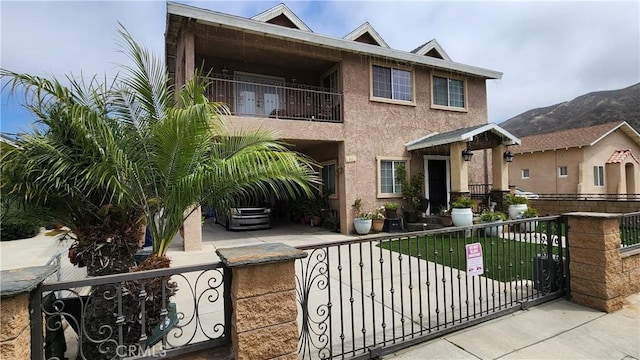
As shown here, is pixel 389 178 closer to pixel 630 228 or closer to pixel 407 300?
pixel 630 228

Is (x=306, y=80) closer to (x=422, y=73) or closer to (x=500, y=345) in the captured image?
(x=422, y=73)

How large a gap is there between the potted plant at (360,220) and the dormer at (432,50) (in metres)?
6.99

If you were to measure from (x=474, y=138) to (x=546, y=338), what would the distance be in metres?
9.11

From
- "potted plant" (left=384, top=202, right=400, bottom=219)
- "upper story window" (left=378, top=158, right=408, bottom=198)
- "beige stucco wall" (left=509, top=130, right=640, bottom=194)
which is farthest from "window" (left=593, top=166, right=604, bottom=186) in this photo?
"potted plant" (left=384, top=202, right=400, bottom=219)

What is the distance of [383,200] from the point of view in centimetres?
1190

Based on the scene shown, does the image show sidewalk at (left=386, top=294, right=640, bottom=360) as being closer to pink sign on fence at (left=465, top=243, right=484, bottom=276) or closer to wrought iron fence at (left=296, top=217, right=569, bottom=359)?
wrought iron fence at (left=296, top=217, right=569, bottom=359)

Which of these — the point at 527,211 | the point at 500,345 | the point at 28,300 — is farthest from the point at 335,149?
the point at 28,300

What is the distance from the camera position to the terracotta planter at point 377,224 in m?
11.4

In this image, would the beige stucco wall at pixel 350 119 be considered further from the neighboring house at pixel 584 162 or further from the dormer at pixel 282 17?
the neighboring house at pixel 584 162

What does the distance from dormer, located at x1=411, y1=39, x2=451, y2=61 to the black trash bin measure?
1056cm

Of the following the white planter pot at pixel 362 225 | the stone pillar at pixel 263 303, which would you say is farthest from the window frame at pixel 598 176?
the stone pillar at pixel 263 303

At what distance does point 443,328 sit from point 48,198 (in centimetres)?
450

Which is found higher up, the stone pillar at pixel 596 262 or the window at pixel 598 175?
the window at pixel 598 175

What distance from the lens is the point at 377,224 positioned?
37.3 ft
